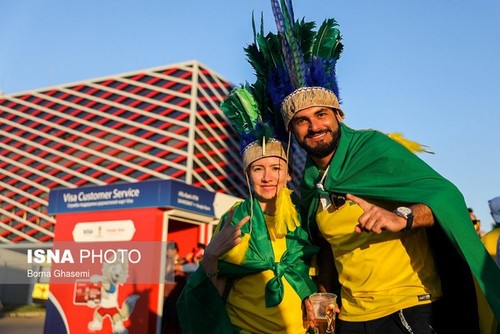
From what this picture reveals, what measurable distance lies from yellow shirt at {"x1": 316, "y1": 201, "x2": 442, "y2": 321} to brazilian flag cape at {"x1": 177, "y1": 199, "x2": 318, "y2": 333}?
62 centimetres

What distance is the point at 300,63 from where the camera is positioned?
3.04 metres

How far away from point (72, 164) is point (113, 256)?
37.6m

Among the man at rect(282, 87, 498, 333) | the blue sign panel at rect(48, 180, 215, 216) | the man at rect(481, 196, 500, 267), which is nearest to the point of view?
the man at rect(282, 87, 498, 333)

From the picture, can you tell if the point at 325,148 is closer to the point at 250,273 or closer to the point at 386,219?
the point at 386,219

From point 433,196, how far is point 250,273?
1409 mm

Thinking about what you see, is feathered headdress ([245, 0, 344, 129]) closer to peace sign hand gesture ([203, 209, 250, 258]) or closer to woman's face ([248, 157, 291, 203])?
woman's face ([248, 157, 291, 203])

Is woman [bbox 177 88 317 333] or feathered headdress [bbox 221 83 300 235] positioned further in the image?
feathered headdress [bbox 221 83 300 235]

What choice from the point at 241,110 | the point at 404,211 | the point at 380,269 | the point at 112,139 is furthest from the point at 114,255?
the point at 112,139

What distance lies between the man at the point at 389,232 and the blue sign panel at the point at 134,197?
7558 millimetres

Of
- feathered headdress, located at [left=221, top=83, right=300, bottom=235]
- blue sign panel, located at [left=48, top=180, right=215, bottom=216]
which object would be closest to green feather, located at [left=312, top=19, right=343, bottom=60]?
feathered headdress, located at [left=221, top=83, right=300, bottom=235]

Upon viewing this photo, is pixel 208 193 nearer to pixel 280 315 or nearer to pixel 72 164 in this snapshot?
pixel 280 315

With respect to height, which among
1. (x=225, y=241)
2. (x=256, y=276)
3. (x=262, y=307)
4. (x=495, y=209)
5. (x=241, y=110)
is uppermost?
(x=241, y=110)

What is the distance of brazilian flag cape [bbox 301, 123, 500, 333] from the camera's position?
2.33m

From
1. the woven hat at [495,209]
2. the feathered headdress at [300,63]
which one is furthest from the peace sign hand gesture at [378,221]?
the woven hat at [495,209]
